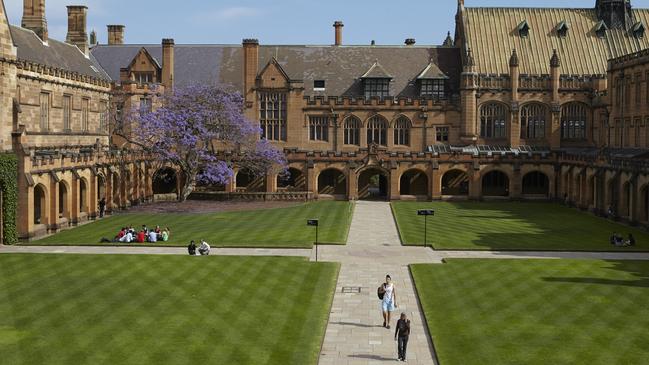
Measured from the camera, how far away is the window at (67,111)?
6762cm

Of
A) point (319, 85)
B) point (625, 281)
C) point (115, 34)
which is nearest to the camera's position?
point (625, 281)

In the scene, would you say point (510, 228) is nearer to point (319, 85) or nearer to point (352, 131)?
point (352, 131)

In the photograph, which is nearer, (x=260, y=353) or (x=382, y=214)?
(x=260, y=353)

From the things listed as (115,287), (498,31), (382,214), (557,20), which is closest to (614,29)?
(557,20)

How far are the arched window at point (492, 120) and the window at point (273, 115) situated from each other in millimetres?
21421

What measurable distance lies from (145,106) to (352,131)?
72.7 ft

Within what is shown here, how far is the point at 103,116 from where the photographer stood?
254 ft

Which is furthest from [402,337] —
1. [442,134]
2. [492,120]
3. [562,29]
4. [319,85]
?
[562,29]

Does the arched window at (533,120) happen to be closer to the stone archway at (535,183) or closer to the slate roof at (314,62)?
the stone archway at (535,183)

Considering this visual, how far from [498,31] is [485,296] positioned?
60683 mm

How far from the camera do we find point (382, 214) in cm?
6562

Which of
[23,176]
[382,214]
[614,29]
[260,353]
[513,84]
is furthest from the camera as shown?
[614,29]

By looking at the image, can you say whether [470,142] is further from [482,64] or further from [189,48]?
[189,48]

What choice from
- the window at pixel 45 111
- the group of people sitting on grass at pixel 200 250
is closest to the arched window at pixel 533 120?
the window at pixel 45 111
